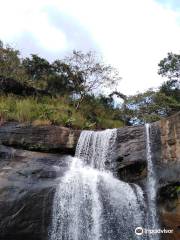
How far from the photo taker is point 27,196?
10.9 metres

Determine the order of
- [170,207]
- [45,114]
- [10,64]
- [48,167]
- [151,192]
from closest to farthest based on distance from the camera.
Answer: [170,207] → [151,192] → [48,167] → [45,114] → [10,64]

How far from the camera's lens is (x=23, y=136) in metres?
14.2

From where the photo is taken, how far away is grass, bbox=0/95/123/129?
16.0 metres

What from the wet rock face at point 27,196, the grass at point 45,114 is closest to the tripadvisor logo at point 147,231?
the wet rock face at point 27,196

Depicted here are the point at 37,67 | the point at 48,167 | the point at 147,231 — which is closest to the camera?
the point at 147,231

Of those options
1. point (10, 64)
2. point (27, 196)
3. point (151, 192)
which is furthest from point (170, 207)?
point (10, 64)

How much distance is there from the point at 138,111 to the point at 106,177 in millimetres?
11984

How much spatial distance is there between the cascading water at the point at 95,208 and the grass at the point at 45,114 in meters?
4.59

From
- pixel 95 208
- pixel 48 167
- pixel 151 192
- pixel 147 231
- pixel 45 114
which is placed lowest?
pixel 147 231

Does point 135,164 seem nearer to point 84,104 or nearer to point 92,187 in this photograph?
point 92,187

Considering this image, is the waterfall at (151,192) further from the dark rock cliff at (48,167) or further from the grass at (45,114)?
the grass at (45,114)

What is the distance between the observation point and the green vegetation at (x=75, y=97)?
1673 centimetres

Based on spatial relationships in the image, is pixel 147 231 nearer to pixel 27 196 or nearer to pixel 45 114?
pixel 27 196

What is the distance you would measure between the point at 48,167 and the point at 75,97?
1016cm
